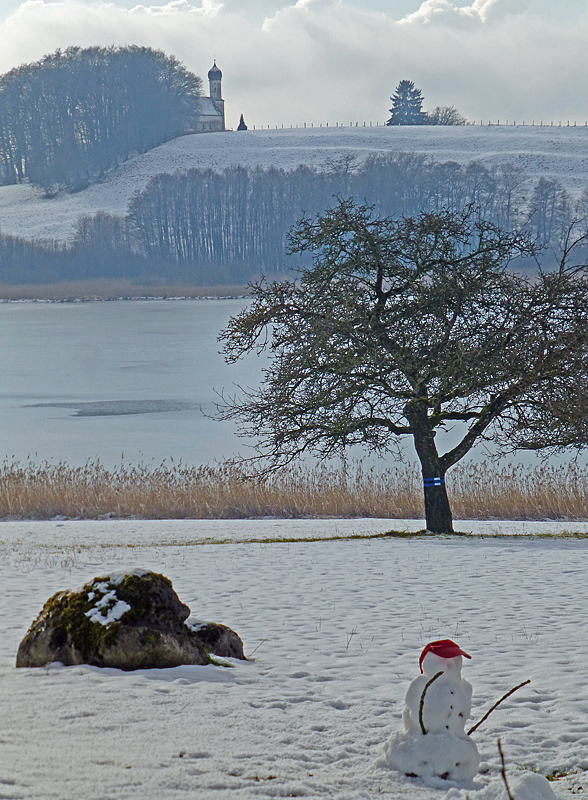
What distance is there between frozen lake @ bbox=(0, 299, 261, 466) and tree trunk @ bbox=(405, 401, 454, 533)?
11579 millimetres

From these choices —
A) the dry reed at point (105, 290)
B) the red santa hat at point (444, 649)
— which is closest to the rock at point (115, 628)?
the red santa hat at point (444, 649)

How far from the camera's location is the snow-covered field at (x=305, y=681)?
4.61m

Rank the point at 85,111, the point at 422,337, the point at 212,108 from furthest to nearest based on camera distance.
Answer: the point at 212,108 < the point at 85,111 < the point at 422,337

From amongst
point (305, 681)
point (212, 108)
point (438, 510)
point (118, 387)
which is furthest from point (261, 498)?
point (212, 108)

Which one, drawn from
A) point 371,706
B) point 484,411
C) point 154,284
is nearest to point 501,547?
point 484,411

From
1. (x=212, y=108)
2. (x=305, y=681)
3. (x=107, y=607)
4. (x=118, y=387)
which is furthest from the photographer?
(x=212, y=108)

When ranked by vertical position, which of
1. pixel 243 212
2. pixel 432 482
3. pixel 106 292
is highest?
pixel 243 212

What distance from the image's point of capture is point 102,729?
5199 mm

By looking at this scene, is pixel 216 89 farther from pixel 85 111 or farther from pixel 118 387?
pixel 118 387

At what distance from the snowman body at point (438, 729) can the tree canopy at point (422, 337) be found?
368 inches

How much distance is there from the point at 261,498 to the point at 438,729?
1559 cm

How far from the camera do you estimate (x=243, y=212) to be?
128875mm

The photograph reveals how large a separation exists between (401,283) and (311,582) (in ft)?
19.0

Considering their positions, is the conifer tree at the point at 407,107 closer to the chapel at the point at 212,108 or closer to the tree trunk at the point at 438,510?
the chapel at the point at 212,108
